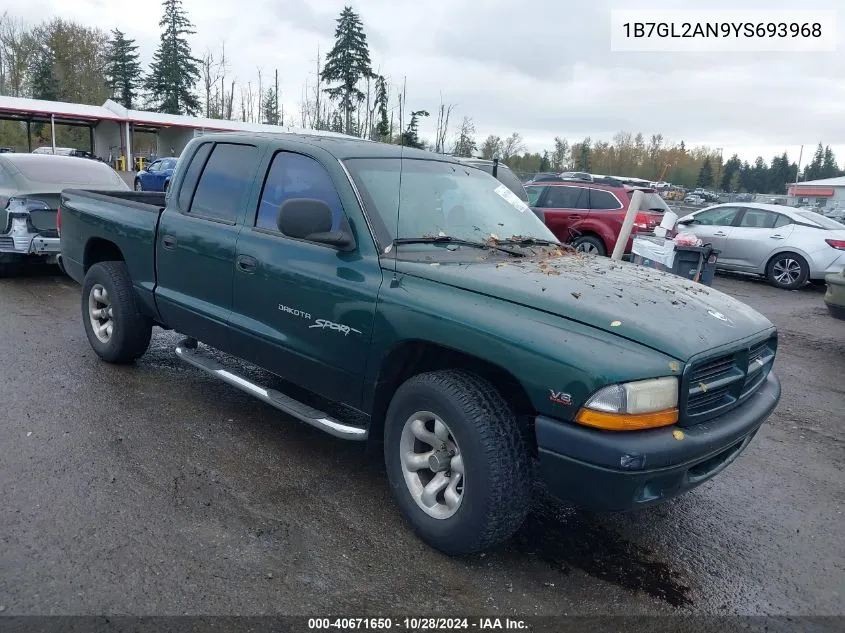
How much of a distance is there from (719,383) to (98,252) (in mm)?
5033

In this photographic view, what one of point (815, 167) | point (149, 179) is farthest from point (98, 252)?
point (815, 167)

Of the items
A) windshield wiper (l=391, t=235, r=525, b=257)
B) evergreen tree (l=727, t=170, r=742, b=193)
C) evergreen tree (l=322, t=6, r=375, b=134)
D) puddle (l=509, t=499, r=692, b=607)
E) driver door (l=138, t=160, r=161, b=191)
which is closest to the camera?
puddle (l=509, t=499, r=692, b=607)

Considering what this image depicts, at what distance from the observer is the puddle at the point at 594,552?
9.82ft

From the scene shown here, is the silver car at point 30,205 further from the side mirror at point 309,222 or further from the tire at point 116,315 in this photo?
the side mirror at point 309,222

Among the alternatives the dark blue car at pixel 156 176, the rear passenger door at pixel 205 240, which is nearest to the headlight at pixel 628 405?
the rear passenger door at pixel 205 240

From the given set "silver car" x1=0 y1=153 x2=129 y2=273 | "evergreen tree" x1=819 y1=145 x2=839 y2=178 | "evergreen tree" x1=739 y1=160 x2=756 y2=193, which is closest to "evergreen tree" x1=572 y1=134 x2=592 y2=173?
"evergreen tree" x1=739 y1=160 x2=756 y2=193

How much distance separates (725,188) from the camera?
95.7 m

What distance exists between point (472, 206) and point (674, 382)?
186 cm

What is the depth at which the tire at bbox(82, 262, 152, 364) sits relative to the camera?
515 cm

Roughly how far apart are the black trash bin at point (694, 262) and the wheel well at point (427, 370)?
6.93 meters

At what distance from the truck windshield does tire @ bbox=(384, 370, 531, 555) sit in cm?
91

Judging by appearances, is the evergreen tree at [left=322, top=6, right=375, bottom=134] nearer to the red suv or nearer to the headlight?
the red suv

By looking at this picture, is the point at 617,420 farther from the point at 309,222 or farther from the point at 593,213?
the point at 593,213

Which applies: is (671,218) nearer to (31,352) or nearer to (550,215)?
(550,215)
